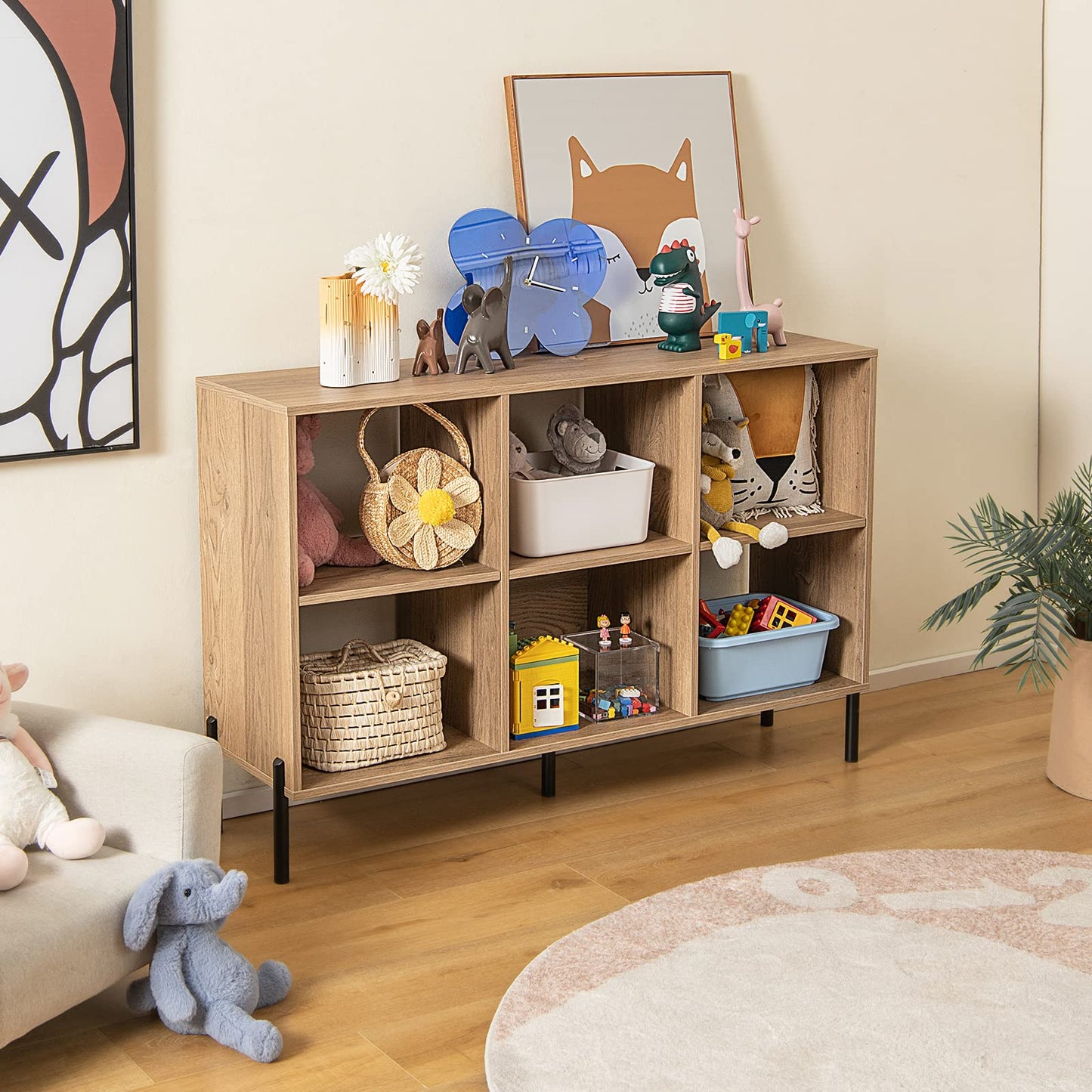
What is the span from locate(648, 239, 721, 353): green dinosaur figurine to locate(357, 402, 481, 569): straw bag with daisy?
51 centimetres

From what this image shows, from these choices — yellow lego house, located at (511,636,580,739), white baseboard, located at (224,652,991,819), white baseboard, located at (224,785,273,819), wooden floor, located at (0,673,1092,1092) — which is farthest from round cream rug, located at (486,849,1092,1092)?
white baseboard, located at (224,652,991,819)

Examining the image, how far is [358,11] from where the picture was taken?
2.73 m

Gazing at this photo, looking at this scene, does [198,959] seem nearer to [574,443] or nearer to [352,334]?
[352,334]

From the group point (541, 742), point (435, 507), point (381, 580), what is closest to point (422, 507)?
point (435, 507)

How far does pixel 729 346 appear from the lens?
2.87 meters

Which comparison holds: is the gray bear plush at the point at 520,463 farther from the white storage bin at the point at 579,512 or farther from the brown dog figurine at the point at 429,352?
the brown dog figurine at the point at 429,352

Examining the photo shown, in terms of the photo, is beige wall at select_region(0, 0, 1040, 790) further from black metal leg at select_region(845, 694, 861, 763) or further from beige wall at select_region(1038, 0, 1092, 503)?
black metal leg at select_region(845, 694, 861, 763)

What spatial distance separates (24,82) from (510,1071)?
5.51 ft

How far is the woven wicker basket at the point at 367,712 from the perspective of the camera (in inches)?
103

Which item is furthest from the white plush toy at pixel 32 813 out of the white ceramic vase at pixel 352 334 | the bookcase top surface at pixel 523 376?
the white ceramic vase at pixel 352 334

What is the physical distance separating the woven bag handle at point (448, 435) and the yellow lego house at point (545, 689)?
404 mm

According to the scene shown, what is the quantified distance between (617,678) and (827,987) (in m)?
0.90

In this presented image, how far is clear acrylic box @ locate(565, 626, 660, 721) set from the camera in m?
2.95

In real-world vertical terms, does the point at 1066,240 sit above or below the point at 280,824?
above
